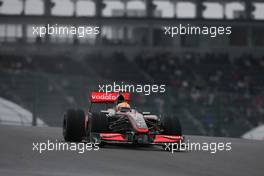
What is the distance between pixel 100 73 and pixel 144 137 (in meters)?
20.4

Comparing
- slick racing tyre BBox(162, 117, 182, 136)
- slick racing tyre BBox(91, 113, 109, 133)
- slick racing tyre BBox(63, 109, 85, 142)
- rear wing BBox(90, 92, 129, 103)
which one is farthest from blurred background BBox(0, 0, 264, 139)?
slick racing tyre BBox(91, 113, 109, 133)

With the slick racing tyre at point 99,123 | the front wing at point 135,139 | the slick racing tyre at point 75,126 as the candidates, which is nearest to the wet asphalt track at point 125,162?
the front wing at point 135,139

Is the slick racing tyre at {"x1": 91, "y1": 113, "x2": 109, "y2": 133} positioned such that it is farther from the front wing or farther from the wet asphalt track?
the wet asphalt track

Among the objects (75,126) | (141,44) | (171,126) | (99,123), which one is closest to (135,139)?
(99,123)

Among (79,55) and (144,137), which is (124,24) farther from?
(144,137)

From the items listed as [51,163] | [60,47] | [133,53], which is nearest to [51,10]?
[60,47]

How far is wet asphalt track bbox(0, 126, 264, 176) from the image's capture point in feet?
24.7

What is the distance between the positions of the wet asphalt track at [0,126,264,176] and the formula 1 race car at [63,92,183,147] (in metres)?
0.18

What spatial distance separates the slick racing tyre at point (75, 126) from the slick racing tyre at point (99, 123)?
52cm

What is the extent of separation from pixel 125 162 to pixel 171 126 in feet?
8.22

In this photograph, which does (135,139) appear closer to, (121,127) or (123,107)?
(121,127)

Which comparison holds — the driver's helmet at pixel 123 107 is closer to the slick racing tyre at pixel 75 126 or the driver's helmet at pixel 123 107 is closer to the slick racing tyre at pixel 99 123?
the slick racing tyre at pixel 75 126

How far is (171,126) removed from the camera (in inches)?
437

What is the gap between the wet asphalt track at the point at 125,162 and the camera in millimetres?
7531
